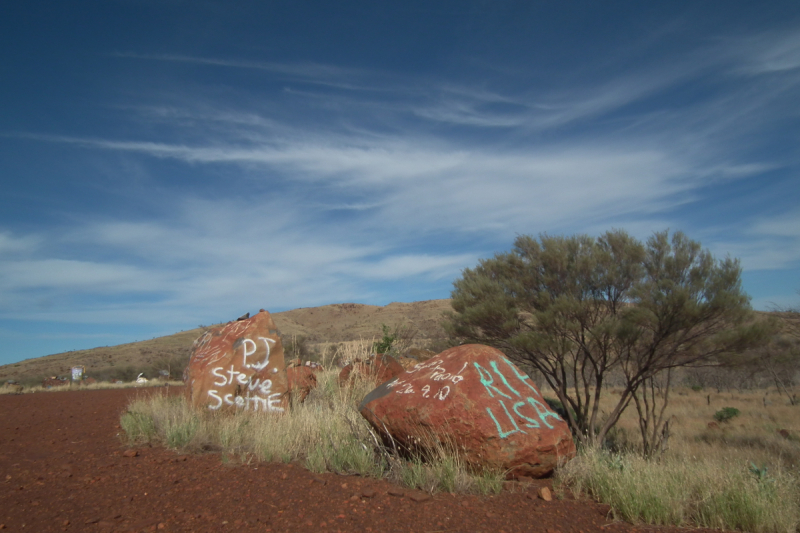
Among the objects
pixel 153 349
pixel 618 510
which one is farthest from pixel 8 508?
pixel 153 349

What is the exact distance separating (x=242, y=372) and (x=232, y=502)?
15.0ft

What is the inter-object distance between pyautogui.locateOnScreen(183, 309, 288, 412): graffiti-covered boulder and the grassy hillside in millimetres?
19418

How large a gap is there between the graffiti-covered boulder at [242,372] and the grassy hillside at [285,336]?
19418 millimetres

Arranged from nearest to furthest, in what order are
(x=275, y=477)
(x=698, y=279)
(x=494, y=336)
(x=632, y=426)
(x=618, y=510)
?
(x=618, y=510) → (x=275, y=477) → (x=698, y=279) → (x=494, y=336) → (x=632, y=426)

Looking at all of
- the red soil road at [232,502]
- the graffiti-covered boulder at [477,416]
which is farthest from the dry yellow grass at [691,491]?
the graffiti-covered boulder at [477,416]

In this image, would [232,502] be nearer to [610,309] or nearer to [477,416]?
[477,416]

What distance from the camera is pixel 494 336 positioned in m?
11.9

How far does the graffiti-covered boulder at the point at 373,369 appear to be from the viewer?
9.58 m

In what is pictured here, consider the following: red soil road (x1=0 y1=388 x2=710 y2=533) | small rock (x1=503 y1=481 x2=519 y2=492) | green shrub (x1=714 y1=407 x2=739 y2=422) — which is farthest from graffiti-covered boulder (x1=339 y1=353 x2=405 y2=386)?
green shrub (x1=714 y1=407 x2=739 y2=422)

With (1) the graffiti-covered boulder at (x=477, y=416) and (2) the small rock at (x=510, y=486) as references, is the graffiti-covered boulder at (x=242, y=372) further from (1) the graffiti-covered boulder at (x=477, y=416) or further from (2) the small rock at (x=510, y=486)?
(2) the small rock at (x=510, y=486)

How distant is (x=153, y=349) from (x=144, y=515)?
4808cm

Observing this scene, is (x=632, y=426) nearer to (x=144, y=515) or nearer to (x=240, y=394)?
(x=240, y=394)

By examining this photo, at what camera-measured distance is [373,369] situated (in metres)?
9.80

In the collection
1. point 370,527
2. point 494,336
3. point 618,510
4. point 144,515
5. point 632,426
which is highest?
point 494,336
